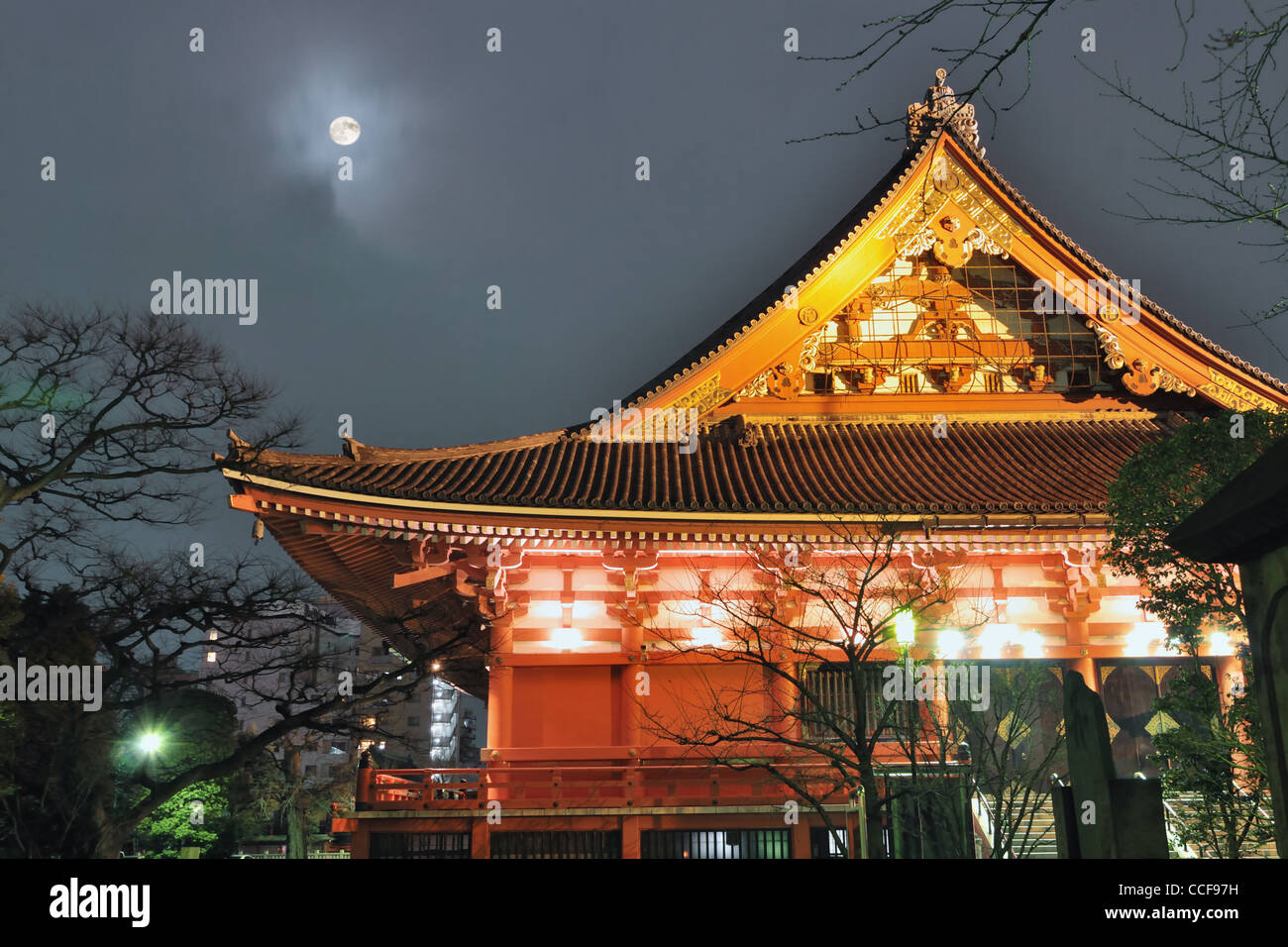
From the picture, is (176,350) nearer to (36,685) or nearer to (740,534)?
(36,685)

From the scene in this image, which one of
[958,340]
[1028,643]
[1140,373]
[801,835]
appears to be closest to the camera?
Answer: [801,835]

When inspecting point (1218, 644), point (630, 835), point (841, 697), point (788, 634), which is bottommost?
point (630, 835)

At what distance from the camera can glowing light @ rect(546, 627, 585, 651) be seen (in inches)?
688

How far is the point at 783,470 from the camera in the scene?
19.1m

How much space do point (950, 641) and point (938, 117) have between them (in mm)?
10758

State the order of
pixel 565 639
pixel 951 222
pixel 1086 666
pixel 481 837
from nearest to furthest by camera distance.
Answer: pixel 481 837
pixel 565 639
pixel 1086 666
pixel 951 222

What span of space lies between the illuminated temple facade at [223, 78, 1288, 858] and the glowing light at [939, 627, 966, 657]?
0.22 ft

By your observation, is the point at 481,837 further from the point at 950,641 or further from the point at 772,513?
the point at 950,641

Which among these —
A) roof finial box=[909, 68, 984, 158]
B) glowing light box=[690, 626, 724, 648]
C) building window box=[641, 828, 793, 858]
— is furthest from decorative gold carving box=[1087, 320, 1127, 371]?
building window box=[641, 828, 793, 858]

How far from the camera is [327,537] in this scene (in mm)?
17469

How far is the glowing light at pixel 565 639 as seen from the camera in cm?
1748

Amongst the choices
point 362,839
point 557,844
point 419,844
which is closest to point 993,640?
point 557,844
